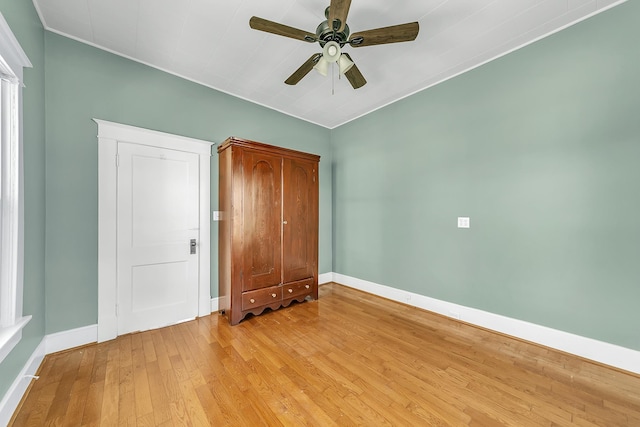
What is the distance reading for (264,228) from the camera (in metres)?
2.97

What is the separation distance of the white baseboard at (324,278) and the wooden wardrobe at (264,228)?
0.79 m

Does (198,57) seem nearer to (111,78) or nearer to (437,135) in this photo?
(111,78)

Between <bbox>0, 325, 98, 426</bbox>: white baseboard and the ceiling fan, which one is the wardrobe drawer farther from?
the ceiling fan

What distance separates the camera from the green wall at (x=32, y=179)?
5.24 feet

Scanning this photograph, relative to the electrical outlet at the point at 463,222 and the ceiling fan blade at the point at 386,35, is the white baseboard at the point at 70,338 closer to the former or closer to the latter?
the ceiling fan blade at the point at 386,35

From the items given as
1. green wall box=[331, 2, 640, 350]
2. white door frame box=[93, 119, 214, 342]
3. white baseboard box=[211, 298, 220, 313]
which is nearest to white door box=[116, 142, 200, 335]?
white door frame box=[93, 119, 214, 342]

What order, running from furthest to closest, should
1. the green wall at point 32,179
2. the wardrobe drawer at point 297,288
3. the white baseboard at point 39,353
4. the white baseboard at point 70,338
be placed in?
the wardrobe drawer at point 297,288 → the white baseboard at point 70,338 → the green wall at point 32,179 → the white baseboard at point 39,353

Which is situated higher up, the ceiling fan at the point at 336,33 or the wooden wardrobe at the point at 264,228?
the ceiling fan at the point at 336,33

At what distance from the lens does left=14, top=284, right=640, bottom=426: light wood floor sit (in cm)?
147

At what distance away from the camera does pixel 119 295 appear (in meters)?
2.40

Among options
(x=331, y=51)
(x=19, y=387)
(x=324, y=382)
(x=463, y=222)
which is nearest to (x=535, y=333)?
(x=463, y=222)

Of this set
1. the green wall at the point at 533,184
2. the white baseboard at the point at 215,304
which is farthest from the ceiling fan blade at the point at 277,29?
the white baseboard at the point at 215,304

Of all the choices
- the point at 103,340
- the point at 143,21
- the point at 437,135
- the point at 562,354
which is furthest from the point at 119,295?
the point at 562,354

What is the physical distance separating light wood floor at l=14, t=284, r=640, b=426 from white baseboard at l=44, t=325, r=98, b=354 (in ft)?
0.25
